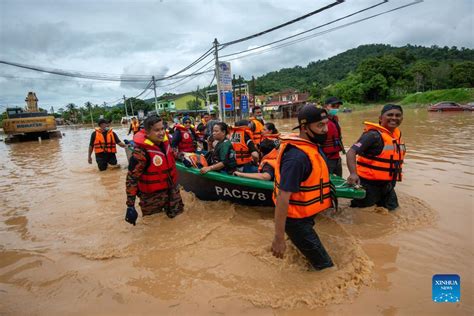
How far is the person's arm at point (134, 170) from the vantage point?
328cm

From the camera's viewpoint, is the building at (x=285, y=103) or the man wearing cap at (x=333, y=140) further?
the building at (x=285, y=103)

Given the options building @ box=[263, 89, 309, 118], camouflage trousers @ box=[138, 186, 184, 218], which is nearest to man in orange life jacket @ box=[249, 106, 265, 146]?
camouflage trousers @ box=[138, 186, 184, 218]

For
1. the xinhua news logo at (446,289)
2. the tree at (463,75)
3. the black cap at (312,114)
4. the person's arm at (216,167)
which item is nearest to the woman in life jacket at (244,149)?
the person's arm at (216,167)

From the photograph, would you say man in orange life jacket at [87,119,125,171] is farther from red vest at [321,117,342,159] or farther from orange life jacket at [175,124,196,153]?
red vest at [321,117,342,159]

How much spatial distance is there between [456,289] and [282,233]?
158 centimetres

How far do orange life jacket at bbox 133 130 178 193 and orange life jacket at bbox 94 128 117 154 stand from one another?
14.5 ft

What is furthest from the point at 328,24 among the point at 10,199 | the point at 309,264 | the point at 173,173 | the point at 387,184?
the point at 10,199

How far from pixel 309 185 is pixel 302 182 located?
0.21 feet

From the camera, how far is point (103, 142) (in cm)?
738

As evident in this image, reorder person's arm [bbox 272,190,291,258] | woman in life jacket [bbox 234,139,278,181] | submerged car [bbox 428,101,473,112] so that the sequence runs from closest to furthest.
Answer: person's arm [bbox 272,190,291,258], woman in life jacket [bbox 234,139,278,181], submerged car [bbox 428,101,473,112]

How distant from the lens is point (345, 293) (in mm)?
2387

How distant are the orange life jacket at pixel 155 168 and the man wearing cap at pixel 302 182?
5.55 ft

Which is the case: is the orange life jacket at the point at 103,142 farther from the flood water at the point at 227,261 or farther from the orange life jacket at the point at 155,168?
the orange life jacket at the point at 155,168

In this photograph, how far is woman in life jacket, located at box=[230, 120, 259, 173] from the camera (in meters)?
4.62
